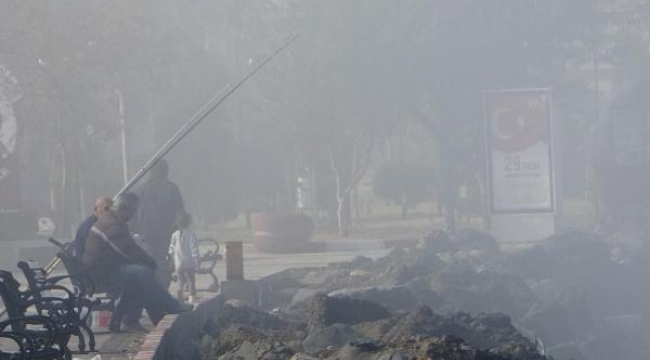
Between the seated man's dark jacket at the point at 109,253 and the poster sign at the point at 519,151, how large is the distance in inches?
534

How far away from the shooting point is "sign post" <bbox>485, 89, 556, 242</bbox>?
26516 mm

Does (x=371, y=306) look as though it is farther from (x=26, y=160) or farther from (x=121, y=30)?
(x=26, y=160)

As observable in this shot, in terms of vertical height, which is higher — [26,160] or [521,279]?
[26,160]

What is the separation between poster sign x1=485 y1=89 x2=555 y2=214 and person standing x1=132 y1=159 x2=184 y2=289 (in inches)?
423

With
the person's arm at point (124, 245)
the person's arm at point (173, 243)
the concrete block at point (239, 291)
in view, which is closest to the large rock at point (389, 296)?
the concrete block at point (239, 291)

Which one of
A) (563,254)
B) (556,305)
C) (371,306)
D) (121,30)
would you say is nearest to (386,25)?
(121,30)

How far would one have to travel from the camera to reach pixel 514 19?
124 ft

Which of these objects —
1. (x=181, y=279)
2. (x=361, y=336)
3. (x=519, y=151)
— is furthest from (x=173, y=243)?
(x=519, y=151)

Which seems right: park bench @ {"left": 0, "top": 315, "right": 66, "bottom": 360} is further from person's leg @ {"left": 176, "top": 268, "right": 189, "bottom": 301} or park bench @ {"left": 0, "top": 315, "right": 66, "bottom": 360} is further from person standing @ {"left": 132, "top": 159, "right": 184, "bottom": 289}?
person's leg @ {"left": 176, "top": 268, "right": 189, "bottom": 301}

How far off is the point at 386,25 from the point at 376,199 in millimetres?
15183

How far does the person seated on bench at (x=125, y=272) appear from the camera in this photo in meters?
13.5

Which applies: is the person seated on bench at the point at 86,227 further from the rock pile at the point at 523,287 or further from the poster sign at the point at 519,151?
the poster sign at the point at 519,151

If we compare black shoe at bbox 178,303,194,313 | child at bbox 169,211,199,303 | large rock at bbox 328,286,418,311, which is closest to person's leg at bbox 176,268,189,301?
child at bbox 169,211,199,303

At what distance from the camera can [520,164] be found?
2672cm
